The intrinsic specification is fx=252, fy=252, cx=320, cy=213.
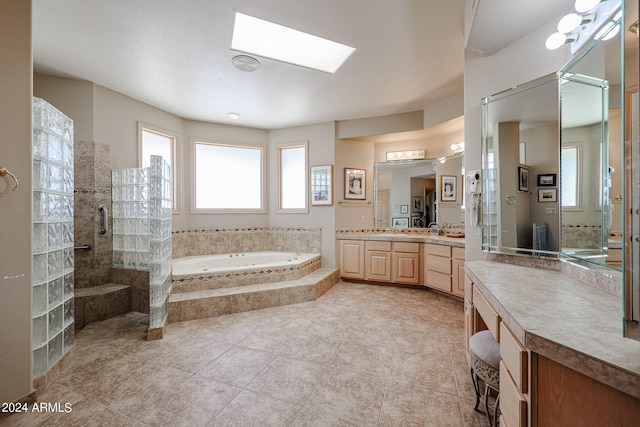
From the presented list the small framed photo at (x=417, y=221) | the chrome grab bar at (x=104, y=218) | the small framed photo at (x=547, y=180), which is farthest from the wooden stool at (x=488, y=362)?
the chrome grab bar at (x=104, y=218)

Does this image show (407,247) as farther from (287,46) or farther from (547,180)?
(287,46)

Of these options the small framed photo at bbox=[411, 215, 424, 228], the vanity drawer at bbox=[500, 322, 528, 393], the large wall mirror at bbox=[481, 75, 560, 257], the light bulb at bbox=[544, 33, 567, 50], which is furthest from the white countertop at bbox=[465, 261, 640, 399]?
the small framed photo at bbox=[411, 215, 424, 228]

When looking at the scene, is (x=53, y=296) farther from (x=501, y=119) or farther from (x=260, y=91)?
(x=501, y=119)

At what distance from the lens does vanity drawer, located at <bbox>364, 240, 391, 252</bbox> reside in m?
3.98

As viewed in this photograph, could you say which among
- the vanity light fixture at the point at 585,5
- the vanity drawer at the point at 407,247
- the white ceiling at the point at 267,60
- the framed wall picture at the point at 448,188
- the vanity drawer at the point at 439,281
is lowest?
the vanity drawer at the point at 439,281

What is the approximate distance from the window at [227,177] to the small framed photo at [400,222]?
7.67 ft

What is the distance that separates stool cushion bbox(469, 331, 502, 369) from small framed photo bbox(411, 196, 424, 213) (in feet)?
9.54

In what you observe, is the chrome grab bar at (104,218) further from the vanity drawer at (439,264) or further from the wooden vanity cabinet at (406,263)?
the vanity drawer at (439,264)

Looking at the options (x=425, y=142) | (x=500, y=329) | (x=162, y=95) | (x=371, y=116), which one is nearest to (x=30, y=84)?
(x=162, y=95)

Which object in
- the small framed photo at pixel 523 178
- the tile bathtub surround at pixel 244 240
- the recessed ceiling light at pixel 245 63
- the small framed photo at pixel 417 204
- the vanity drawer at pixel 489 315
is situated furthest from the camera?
the small framed photo at pixel 417 204

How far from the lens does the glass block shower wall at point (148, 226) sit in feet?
7.80

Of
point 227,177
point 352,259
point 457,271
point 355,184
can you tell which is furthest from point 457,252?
point 227,177

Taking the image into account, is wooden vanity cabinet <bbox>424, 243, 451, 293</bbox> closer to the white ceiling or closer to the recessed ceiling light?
the white ceiling

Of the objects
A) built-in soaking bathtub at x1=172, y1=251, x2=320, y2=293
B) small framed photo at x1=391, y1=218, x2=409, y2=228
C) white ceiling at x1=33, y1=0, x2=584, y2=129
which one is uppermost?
white ceiling at x1=33, y1=0, x2=584, y2=129
